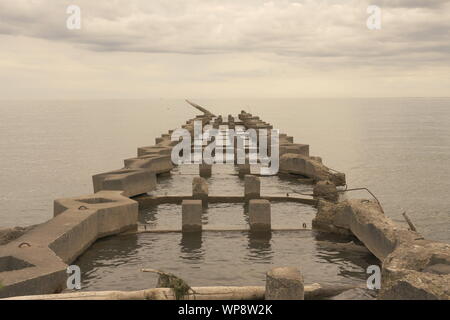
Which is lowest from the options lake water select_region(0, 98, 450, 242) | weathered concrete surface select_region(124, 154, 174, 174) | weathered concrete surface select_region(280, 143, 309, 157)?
lake water select_region(0, 98, 450, 242)

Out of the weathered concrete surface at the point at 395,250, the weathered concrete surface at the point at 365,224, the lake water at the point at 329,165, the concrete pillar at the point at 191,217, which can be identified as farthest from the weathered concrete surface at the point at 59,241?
the lake water at the point at 329,165

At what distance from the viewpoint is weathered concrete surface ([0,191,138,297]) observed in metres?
11.8

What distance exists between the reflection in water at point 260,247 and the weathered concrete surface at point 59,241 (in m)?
4.18

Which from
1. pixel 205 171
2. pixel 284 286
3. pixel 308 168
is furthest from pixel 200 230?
pixel 308 168

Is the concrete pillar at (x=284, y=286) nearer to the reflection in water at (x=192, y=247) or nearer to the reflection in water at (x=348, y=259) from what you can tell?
the reflection in water at (x=348, y=259)

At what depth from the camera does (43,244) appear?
46.8ft

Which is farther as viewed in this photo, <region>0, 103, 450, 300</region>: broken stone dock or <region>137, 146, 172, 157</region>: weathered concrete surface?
<region>137, 146, 172, 157</region>: weathered concrete surface

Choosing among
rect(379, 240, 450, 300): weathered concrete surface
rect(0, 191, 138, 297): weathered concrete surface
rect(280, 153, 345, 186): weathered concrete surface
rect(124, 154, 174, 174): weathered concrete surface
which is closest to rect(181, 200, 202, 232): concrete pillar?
rect(0, 191, 138, 297): weathered concrete surface

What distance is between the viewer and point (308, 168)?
32562 millimetres

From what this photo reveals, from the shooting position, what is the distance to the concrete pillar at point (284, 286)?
10.2 m

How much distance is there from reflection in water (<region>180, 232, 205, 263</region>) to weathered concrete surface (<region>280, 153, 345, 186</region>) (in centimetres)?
1336

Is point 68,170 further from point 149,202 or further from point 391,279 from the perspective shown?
point 391,279

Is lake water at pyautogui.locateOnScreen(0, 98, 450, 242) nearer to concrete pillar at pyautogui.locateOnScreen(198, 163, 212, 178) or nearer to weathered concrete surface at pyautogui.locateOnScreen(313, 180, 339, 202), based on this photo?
weathered concrete surface at pyautogui.locateOnScreen(313, 180, 339, 202)

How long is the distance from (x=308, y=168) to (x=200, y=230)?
580 inches
